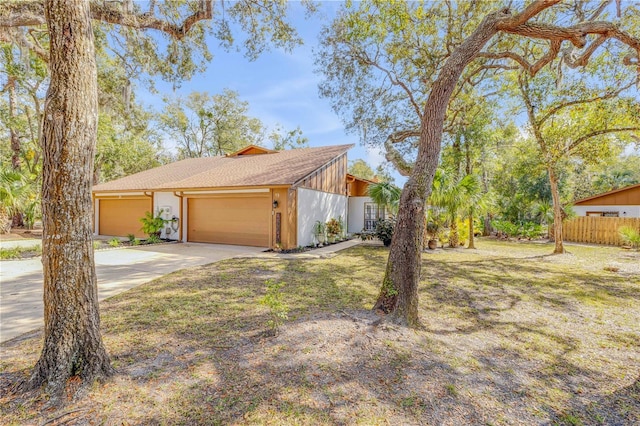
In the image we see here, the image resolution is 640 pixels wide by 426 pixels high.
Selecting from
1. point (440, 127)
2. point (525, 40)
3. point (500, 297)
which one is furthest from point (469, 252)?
point (440, 127)

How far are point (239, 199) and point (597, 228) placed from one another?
18240 millimetres

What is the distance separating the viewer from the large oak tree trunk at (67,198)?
2297 mm

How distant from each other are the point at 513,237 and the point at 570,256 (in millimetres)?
7201

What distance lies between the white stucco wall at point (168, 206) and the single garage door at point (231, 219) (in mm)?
613

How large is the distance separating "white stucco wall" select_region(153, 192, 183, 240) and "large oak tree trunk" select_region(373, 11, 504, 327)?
37.2 feet

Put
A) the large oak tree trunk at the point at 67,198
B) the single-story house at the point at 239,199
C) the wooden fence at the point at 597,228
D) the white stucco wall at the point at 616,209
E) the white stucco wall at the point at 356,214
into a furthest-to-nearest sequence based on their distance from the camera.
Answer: the white stucco wall at the point at 356,214, the white stucco wall at the point at 616,209, the wooden fence at the point at 597,228, the single-story house at the point at 239,199, the large oak tree trunk at the point at 67,198

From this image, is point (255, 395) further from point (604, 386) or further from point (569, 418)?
point (604, 386)

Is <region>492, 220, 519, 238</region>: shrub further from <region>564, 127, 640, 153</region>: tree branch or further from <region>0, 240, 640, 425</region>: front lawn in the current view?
<region>0, 240, 640, 425</region>: front lawn

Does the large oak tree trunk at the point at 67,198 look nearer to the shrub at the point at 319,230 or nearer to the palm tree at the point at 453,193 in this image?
the shrub at the point at 319,230

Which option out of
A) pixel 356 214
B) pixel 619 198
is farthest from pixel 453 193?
pixel 619 198

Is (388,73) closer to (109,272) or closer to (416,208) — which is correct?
(416,208)

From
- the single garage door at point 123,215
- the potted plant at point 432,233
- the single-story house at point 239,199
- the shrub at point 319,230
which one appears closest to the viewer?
the single-story house at point 239,199

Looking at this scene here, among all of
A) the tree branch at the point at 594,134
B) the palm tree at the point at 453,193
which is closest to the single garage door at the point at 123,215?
the palm tree at the point at 453,193

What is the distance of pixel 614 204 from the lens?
58.0 feet
